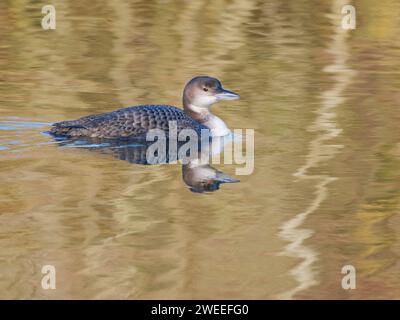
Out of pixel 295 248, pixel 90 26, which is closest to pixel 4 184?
pixel 295 248

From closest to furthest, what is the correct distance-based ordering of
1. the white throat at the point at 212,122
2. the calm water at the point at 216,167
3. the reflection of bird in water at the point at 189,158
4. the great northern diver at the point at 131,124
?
1. the calm water at the point at 216,167
2. the reflection of bird in water at the point at 189,158
3. the great northern diver at the point at 131,124
4. the white throat at the point at 212,122

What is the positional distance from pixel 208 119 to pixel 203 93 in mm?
278

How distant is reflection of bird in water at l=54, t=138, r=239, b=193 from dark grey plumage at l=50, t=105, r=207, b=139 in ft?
0.24

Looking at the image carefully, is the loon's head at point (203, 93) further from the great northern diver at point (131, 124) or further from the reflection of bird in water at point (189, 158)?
the reflection of bird in water at point (189, 158)

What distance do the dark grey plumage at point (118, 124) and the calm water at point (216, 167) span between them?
0.23 metres

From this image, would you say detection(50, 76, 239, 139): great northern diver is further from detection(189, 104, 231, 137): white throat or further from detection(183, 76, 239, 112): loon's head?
detection(183, 76, 239, 112): loon's head

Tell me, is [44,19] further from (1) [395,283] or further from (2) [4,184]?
(1) [395,283]

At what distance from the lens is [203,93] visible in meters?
11.4

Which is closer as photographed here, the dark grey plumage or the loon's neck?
the dark grey plumage

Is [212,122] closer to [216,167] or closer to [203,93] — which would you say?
[203,93]

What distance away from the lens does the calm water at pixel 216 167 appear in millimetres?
7332

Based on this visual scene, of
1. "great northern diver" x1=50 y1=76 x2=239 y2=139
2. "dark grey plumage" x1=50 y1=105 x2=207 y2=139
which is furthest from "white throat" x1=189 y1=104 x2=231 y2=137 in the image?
"dark grey plumage" x1=50 y1=105 x2=207 y2=139

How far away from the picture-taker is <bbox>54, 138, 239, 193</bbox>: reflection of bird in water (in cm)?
947

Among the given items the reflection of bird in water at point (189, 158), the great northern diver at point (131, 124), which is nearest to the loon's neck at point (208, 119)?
the great northern diver at point (131, 124)
